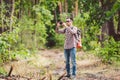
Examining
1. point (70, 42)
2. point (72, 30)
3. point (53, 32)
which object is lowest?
point (53, 32)

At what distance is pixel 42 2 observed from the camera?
29.9 meters

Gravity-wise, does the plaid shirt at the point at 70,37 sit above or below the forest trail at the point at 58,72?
above

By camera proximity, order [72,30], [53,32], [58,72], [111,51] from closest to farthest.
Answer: [72,30], [58,72], [111,51], [53,32]

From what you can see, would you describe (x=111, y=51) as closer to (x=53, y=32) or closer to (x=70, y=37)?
(x=70, y=37)

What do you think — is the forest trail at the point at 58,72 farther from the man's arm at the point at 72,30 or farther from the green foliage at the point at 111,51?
the man's arm at the point at 72,30

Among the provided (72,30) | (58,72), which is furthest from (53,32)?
(72,30)

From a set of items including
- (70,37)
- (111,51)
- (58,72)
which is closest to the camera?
(70,37)

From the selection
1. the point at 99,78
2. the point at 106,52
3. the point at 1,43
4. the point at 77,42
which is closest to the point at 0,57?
the point at 1,43

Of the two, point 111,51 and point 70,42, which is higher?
point 70,42

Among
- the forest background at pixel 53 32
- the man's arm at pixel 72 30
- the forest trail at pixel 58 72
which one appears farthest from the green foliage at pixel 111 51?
the man's arm at pixel 72 30

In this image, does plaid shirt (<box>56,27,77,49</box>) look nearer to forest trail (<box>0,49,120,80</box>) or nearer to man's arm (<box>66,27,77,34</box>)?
man's arm (<box>66,27,77,34</box>)

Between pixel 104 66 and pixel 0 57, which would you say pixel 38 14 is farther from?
pixel 0 57

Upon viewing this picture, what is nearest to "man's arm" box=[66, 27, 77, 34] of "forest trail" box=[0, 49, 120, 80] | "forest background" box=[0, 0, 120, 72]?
"forest background" box=[0, 0, 120, 72]

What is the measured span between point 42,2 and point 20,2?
255 centimetres
